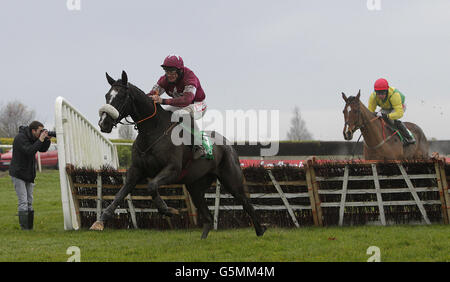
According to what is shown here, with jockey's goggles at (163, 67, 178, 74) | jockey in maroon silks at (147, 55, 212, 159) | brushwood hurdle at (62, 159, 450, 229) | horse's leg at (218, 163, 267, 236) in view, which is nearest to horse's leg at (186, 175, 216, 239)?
horse's leg at (218, 163, 267, 236)

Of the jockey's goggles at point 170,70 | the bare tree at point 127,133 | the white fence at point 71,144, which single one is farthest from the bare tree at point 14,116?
the jockey's goggles at point 170,70

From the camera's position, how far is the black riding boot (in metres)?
11.4

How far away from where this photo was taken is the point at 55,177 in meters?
22.0

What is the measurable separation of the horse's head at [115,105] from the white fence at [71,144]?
10.1 feet

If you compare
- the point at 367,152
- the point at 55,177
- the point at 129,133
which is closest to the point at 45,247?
the point at 367,152

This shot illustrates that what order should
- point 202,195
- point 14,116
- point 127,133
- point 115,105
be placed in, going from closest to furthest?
1. point 115,105
2. point 202,195
3. point 127,133
4. point 14,116

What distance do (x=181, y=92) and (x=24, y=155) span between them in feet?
11.8

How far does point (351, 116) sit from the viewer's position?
10773mm

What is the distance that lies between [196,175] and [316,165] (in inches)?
86.6

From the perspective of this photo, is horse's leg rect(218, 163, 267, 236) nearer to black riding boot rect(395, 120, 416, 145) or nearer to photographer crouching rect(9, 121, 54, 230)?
photographer crouching rect(9, 121, 54, 230)

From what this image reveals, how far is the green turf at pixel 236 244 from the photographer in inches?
238

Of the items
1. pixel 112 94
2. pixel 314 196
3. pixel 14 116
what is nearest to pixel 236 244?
pixel 314 196

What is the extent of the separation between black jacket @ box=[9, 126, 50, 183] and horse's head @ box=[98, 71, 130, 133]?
324 centimetres

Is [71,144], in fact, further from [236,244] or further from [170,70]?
[236,244]
